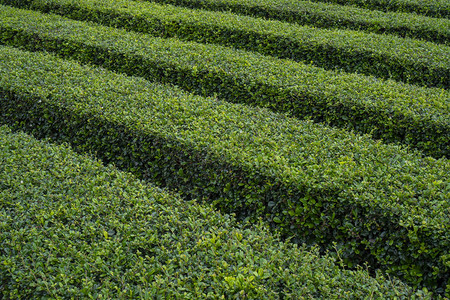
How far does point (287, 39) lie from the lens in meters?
9.69

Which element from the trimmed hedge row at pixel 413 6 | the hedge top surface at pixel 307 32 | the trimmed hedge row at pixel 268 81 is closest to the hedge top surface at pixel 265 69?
the trimmed hedge row at pixel 268 81

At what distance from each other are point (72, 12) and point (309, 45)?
23.1 feet

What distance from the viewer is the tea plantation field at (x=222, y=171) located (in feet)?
11.3

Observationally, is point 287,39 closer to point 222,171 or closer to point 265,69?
point 265,69

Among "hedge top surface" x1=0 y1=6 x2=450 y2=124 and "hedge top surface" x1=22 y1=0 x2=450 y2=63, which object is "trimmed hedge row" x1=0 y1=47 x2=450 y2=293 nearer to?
"hedge top surface" x1=0 y1=6 x2=450 y2=124

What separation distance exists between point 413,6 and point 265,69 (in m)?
7.72

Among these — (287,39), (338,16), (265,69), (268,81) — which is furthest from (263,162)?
(338,16)

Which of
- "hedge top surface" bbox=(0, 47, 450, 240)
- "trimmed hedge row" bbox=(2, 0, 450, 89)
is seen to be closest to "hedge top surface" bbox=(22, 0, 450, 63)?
"trimmed hedge row" bbox=(2, 0, 450, 89)

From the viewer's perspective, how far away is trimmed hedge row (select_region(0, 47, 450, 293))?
428 cm

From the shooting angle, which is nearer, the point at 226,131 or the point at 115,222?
the point at 115,222

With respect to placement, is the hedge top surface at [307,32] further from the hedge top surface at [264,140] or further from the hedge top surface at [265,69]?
the hedge top surface at [264,140]

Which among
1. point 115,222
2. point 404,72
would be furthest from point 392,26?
point 115,222

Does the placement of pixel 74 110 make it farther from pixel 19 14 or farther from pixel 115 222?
pixel 19 14

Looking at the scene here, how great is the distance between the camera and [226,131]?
18.2 ft
